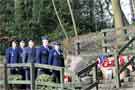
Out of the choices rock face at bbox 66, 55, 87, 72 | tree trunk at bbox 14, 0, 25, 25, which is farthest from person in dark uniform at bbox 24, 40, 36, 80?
tree trunk at bbox 14, 0, 25, 25

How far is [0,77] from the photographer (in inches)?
599

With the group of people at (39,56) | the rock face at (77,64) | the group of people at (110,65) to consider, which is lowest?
the rock face at (77,64)

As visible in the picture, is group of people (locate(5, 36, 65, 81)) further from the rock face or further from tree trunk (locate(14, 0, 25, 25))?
tree trunk (locate(14, 0, 25, 25))

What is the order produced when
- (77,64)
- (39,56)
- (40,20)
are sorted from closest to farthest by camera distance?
(39,56), (77,64), (40,20)

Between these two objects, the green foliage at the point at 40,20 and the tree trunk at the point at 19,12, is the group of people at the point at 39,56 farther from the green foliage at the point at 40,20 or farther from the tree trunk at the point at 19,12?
the tree trunk at the point at 19,12

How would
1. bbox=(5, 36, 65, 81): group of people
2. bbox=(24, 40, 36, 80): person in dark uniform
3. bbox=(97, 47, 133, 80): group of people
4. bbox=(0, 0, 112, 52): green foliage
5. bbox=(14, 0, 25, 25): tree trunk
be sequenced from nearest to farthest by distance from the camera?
1. bbox=(5, 36, 65, 81): group of people
2. bbox=(24, 40, 36, 80): person in dark uniform
3. bbox=(97, 47, 133, 80): group of people
4. bbox=(0, 0, 112, 52): green foliage
5. bbox=(14, 0, 25, 25): tree trunk

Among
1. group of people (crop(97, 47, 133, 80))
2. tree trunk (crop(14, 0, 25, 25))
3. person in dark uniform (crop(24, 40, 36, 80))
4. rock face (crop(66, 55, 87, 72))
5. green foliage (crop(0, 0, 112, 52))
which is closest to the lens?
person in dark uniform (crop(24, 40, 36, 80))

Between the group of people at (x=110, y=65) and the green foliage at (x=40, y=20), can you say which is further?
the green foliage at (x=40, y=20)

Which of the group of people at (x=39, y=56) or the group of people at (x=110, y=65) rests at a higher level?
the group of people at (x=39, y=56)

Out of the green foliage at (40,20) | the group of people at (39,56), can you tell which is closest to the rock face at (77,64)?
the group of people at (39,56)

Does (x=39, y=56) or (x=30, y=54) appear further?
(x=30, y=54)

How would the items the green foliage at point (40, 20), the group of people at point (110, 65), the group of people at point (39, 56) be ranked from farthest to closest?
the green foliage at point (40, 20) < the group of people at point (110, 65) < the group of people at point (39, 56)

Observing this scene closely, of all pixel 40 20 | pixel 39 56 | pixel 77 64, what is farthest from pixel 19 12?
pixel 39 56

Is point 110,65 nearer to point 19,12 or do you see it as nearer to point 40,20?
point 40,20
